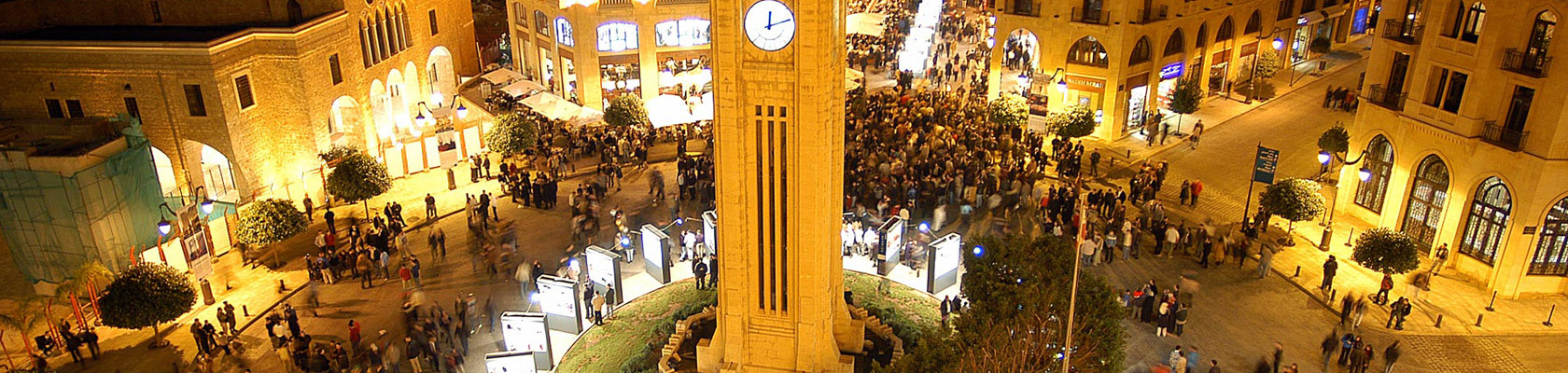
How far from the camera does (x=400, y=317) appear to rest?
27500mm

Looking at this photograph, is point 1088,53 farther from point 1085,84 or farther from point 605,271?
point 605,271

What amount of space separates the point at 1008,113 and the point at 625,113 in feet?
47.2

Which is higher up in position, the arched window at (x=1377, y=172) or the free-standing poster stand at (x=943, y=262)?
the arched window at (x=1377, y=172)

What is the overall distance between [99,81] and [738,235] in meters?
22.1

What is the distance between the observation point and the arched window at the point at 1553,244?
89.5 ft

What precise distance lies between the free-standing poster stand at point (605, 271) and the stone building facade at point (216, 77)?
43.8 ft

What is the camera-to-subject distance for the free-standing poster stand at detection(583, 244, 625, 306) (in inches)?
1077

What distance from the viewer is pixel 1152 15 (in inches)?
1630

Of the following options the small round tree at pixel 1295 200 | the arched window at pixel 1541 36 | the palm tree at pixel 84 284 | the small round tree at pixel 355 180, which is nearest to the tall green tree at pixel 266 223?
the small round tree at pixel 355 180

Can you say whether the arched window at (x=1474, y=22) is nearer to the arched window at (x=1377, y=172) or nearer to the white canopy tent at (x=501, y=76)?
the arched window at (x=1377, y=172)

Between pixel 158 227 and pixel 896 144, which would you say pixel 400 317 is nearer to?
pixel 158 227

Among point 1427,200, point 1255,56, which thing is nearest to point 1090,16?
point 1255,56

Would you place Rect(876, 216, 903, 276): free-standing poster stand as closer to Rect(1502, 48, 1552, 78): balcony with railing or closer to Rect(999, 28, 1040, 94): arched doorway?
Rect(1502, 48, 1552, 78): balcony with railing

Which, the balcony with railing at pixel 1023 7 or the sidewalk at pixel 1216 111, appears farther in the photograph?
the balcony with railing at pixel 1023 7
